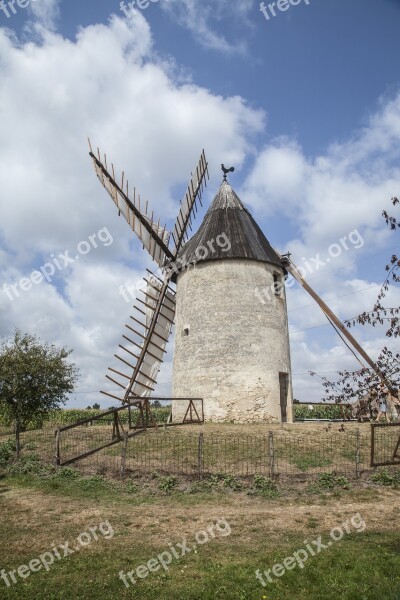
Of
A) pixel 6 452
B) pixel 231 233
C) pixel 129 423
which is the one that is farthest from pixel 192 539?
pixel 231 233

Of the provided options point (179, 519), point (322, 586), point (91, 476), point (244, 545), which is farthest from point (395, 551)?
point (91, 476)

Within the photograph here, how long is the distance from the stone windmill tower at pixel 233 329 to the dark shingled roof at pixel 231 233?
45 millimetres

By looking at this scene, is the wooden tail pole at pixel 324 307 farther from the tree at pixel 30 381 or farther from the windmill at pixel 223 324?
the tree at pixel 30 381

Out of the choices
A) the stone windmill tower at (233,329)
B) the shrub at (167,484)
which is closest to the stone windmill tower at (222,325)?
the stone windmill tower at (233,329)

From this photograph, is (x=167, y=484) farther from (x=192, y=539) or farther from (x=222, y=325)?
(x=222, y=325)

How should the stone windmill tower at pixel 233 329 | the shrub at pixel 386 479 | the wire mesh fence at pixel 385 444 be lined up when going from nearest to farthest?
1. the shrub at pixel 386 479
2. the wire mesh fence at pixel 385 444
3. the stone windmill tower at pixel 233 329

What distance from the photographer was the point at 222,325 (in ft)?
58.7

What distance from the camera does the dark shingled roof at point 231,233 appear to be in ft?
61.7

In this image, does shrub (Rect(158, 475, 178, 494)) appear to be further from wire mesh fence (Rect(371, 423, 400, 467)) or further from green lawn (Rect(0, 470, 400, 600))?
wire mesh fence (Rect(371, 423, 400, 467))

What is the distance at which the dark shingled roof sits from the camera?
18812 mm

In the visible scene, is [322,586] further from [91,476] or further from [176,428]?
[176,428]

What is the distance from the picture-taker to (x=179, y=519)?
8.45m

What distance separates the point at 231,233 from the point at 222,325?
13.7 ft

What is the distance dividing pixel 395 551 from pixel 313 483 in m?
3.98
